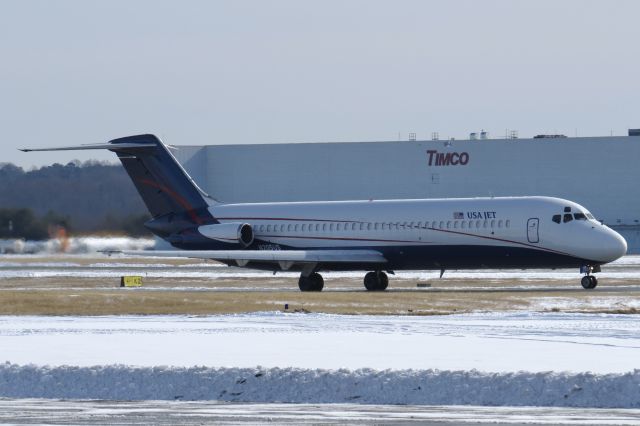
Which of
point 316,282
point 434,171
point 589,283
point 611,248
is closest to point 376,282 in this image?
point 316,282

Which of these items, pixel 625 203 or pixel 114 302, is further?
pixel 625 203

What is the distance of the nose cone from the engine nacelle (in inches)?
Answer: 560

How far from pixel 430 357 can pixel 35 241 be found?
49.2 m

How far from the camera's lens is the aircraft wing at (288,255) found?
50.2 meters

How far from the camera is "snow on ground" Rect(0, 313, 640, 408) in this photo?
17094mm

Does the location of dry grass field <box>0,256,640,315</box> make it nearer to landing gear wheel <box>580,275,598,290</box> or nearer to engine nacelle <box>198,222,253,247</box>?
landing gear wheel <box>580,275,598,290</box>

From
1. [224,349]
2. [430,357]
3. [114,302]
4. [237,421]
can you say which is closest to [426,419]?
[237,421]

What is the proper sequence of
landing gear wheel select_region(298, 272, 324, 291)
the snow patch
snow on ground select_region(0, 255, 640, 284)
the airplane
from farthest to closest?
snow on ground select_region(0, 255, 640, 284) → landing gear wheel select_region(298, 272, 324, 291) → the airplane → the snow patch

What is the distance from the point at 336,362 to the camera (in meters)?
19.9

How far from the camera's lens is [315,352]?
853 inches

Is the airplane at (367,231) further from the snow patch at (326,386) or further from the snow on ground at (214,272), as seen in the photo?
the snow patch at (326,386)

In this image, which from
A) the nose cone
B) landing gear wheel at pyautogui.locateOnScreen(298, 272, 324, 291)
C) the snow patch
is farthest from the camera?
landing gear wheel at pyautogui.locateOnScreen(298, 272, 324, 291)

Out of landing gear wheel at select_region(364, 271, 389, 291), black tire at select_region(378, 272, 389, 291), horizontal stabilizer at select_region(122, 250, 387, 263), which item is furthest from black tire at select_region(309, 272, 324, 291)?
black tire at select_region(378, 272, 389, 291)

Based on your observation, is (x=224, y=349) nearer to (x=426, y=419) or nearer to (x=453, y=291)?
(x=426, y=419)
